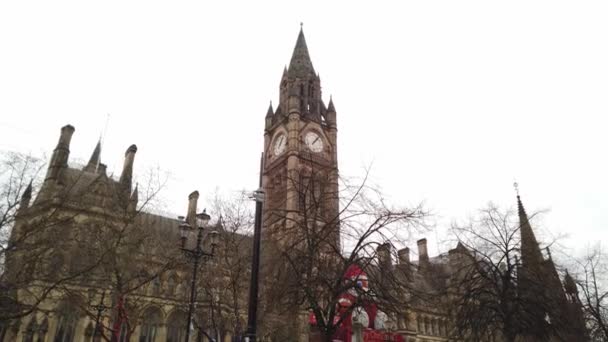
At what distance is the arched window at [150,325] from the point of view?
112ft

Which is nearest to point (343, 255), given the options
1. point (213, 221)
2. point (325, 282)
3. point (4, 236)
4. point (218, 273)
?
point (325, 282)

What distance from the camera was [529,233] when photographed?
2366cm

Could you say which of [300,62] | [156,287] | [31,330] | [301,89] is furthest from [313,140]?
[31,330]

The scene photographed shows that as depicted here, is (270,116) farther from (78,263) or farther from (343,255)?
(343,255)

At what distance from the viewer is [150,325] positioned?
114 feet

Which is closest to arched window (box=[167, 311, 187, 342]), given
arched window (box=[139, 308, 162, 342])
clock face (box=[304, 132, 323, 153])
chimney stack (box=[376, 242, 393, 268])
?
arched window (box=[139, 308, 162, 342])

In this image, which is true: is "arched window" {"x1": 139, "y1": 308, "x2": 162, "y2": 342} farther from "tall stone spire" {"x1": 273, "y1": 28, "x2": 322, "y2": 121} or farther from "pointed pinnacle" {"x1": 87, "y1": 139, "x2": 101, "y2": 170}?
"tall stone spire" {"x1": 273, "y1": 28, "x2": 322, "y2": 121}

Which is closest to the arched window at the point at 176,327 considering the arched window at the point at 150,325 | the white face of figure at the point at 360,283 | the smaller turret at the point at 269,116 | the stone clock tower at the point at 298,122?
the arched window at the point at 150,325

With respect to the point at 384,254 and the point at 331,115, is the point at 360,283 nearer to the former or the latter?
the point at 384,254

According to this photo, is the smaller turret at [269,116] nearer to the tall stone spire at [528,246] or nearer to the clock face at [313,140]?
the clock face at [313,140]

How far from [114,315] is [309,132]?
38.3 m

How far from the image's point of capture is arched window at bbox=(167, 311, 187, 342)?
115 ft

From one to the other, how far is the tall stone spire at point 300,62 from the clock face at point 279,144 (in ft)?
31.9

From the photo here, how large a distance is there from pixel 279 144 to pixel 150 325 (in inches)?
1119
